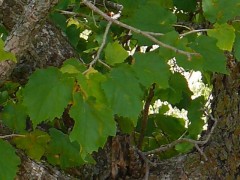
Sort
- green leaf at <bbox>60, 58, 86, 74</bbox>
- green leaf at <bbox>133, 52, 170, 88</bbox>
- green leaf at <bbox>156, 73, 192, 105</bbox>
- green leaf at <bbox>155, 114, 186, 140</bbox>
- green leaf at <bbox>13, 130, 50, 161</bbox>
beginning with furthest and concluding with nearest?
green leaf at <bbox>155, 114, 186, 140</bbox> → green leaf at <bbox>156, 73, 192, 105</bbox> → green leaf at <bbox>13, 130, 50, 161</bbox> → green leaf at <bbox>133, 52, 170, 88</bbox> → green leaf at <bbox>60, 58, 86, 74</bbox>

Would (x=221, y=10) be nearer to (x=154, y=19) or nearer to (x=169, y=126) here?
(x=154, y=19)

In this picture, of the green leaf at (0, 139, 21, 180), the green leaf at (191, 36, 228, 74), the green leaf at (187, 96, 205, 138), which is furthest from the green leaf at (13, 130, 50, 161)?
the green leaf at (187, 96, 205, 138)

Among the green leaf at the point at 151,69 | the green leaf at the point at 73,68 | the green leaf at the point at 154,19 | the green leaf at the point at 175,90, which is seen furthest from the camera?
the green leaf at the point at 175,90

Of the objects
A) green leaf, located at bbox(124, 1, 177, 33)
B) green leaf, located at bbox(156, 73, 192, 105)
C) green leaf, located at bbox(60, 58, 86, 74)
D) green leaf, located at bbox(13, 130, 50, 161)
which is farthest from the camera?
green leaf, located at bbox(156, 73, 192, 105)

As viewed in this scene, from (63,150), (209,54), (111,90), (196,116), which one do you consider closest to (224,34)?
(209,54)

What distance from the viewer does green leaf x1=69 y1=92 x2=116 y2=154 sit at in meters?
1.07

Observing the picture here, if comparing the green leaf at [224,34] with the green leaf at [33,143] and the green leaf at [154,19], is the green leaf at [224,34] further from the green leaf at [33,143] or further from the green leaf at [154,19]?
the green leaf at [33,143]

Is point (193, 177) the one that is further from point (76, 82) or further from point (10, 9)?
point (10, 9)

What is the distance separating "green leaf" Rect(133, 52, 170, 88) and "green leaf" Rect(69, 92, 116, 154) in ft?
0.40

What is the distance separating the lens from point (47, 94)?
3.64 ft

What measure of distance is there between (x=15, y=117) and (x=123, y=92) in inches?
19.1

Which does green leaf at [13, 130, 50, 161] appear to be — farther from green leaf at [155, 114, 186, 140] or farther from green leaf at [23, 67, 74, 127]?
green leaf at [155, 114, 186, 140]

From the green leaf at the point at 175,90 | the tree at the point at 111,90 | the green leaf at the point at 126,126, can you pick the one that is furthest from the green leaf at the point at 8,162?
the green leaf at the point at 175,90

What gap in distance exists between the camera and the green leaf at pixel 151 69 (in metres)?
1.17
